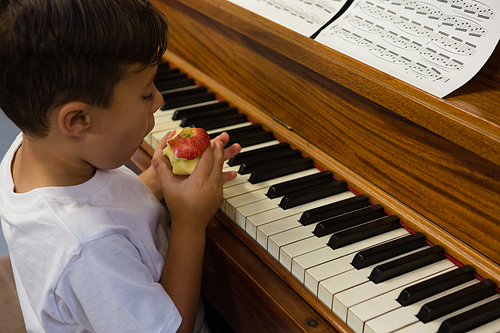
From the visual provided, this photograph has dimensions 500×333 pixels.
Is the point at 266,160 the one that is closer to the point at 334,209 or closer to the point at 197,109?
the point at 334,209

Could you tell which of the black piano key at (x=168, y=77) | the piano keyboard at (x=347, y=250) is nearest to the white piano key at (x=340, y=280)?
the piano keyboard at (x=347, y=250)

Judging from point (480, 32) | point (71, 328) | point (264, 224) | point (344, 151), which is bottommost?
point (71, 328)

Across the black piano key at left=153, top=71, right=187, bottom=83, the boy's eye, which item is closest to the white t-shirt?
the boy's eye

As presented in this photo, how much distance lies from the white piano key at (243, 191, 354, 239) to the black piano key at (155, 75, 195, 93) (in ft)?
2.79

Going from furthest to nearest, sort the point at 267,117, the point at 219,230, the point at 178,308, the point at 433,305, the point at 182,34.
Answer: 1. the point at 182,34
2. the point at 267,117
3. the point at 219,230
4. the point at 178,308
5. the point at 433,305

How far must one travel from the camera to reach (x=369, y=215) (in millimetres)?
1363

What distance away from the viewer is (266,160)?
1.61 metres

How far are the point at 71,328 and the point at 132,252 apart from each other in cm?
25

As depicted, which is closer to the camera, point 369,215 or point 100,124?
point 100,124

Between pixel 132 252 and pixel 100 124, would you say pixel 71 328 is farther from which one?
pixel 100 124

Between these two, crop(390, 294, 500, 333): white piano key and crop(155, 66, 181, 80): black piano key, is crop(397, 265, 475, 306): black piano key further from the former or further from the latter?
crop(155, 66, 181, 80): black piano key

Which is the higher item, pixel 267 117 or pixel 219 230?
pixel 267 117

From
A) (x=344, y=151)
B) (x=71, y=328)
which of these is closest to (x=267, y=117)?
(x=344, y=151)

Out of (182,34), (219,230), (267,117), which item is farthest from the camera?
(182,34)
